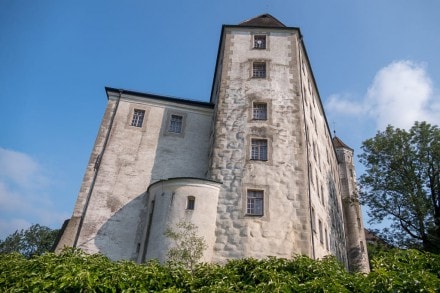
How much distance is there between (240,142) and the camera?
17938 millimetres

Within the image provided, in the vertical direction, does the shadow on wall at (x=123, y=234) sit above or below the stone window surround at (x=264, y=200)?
below

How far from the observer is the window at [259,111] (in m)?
19.0

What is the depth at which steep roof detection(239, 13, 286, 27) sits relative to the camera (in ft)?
77.4

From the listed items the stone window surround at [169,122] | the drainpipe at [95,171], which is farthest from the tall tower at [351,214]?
the drainpipe at [95,171]

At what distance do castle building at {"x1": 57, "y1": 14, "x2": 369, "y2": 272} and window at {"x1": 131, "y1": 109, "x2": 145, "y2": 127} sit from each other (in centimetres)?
13

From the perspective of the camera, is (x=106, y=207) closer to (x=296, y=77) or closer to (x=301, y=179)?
(x=301, y=179)

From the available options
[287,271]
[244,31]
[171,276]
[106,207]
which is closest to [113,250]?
[106,207]

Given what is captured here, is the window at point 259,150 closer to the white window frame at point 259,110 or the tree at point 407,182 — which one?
the white window frame at point 259,110

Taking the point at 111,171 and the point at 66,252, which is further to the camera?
the point at 111,171

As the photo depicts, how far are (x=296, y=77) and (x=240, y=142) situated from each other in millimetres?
5861

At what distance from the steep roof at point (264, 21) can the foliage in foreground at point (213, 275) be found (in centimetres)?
1836

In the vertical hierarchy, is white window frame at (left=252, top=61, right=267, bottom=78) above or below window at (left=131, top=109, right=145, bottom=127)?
above

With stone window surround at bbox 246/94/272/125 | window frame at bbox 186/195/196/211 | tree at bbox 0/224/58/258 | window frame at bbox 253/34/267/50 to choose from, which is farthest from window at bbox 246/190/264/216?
tree at bbox 0/224/58/258

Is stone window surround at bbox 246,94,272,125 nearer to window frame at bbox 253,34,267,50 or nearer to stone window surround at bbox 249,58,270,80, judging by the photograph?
stone window surround at bbox 249,58,270,80
